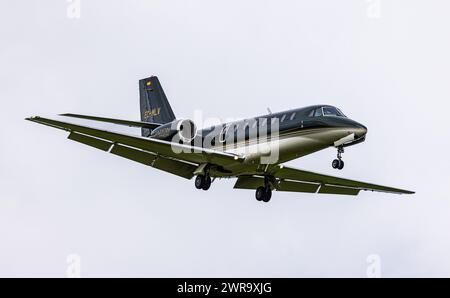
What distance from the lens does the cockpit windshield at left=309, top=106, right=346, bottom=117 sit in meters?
33.3

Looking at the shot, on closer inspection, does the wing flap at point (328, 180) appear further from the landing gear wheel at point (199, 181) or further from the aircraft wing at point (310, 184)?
the landing gear wheel at point (199, 181)

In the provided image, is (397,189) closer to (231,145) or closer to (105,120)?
(231,145)

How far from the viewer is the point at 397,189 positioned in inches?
1521

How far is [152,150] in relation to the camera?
3575 cm

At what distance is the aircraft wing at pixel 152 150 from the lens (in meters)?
34.1

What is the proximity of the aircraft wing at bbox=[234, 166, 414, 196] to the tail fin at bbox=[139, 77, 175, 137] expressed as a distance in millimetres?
4663

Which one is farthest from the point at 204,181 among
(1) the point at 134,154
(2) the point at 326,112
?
(2) the point at 326,112

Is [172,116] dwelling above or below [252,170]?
above

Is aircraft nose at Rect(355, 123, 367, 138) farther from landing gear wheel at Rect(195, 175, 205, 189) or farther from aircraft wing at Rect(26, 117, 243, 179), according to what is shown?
landing gear wheel at Rect(195, 175, 205, 189)

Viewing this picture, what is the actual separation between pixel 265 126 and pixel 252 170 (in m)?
1.99

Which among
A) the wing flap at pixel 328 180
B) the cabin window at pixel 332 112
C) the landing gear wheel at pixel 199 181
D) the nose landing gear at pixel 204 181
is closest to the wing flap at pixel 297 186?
the wing flap at pixel 328 180

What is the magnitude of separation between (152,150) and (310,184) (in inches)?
288

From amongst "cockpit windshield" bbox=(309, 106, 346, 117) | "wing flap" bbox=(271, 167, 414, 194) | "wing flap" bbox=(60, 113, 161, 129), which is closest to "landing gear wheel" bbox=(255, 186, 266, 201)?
"wing flap" bbox=(271, 167, 414, 194)

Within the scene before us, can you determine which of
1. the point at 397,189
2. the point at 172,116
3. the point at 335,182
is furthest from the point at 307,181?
the point at 172,116
